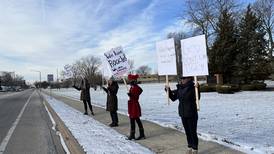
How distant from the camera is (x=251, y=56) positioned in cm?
3762

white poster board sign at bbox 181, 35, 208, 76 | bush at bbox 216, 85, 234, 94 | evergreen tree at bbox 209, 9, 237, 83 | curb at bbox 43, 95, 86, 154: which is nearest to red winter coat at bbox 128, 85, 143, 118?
white poster board sign at bbox 181, 35, 208, 76

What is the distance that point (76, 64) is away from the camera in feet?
473

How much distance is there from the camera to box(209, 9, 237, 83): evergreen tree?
3841cm

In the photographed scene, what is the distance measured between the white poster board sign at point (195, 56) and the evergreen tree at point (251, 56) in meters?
27.6

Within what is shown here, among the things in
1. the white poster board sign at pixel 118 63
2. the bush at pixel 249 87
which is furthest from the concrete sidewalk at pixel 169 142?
the bush at pixel 249 87

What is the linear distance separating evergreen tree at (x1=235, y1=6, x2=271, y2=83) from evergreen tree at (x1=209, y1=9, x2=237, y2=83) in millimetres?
761

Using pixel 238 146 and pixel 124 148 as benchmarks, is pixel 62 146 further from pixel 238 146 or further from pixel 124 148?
pixel 238 146

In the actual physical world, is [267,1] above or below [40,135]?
above

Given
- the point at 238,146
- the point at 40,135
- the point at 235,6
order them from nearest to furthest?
the point at 238,146
the point at 40,135
the point at 235,6

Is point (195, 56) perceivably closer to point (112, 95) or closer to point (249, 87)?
point (112, 95)

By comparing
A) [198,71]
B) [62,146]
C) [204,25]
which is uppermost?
[204,25]

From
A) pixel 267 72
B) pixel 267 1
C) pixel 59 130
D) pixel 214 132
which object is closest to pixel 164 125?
pixel 214 132

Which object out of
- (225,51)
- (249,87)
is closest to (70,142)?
(249,87)

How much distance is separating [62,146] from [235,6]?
52.5 metres
